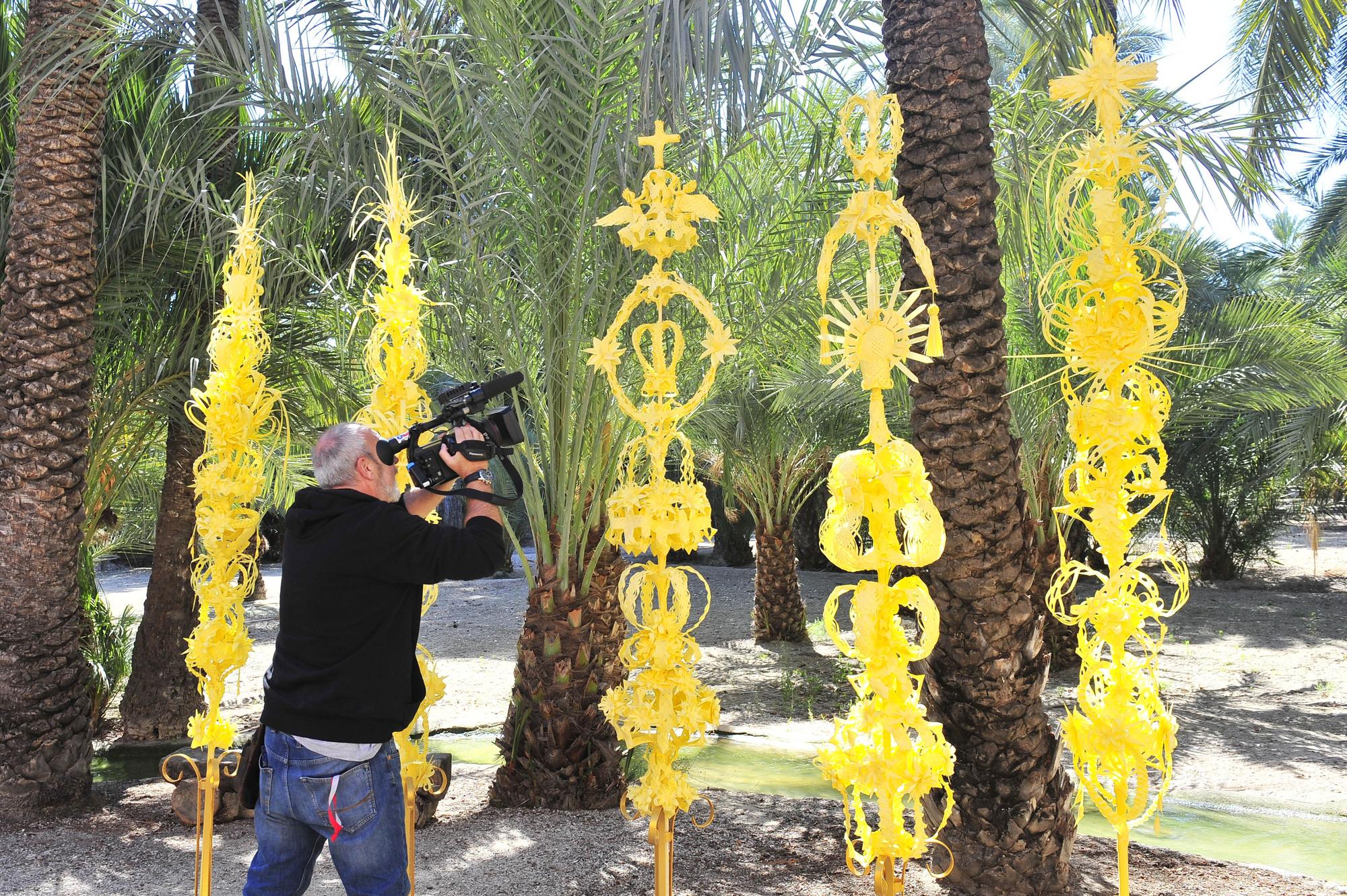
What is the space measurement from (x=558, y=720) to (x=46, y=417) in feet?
10.2

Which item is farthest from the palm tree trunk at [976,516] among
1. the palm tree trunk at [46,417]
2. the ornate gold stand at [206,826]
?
the palm tree trunk at [46,417]

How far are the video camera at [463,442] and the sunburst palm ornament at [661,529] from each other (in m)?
0.28

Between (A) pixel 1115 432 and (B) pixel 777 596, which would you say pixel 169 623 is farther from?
(A) pixel 1115 432

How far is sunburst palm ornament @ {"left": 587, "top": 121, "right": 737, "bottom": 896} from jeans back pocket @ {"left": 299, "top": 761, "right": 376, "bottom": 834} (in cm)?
63

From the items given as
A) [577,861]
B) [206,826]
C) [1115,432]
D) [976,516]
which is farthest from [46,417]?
[1115,432]

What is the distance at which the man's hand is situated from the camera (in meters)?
2.57

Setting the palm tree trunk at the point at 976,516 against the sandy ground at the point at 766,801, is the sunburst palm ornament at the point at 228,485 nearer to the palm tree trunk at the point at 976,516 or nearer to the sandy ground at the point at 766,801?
the sandy ground at the point at 766,801

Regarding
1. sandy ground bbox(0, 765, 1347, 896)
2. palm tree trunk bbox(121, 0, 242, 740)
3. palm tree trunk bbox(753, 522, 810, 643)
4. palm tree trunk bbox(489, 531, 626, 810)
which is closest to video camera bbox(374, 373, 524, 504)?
sandy ground bbox(0, 765, 1347, 896)

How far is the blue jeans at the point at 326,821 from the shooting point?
8.06 ft

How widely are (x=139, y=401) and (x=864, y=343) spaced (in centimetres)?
601

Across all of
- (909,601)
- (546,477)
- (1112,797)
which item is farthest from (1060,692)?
(909,601)

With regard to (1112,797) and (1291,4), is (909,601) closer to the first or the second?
(1112,797)

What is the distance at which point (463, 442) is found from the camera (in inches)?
101

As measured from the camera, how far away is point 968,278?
12.2ft
